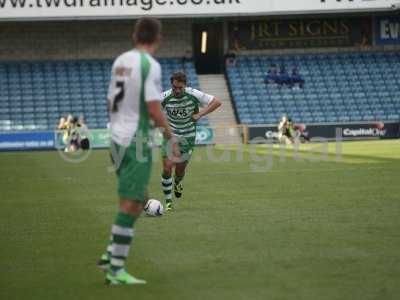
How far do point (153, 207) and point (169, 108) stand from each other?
242 centimetres

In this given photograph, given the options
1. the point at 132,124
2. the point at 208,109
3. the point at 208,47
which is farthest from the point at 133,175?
the point at 208,47

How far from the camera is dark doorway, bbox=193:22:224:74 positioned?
5325 centimetres

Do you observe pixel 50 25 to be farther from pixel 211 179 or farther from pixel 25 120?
pixel 211 179

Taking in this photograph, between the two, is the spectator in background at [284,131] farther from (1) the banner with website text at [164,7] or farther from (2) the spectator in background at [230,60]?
(2) the spectator in background at [230,60]

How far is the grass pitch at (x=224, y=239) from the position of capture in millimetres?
8180

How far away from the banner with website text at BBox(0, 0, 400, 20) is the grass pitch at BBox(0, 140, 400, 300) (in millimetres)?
25414

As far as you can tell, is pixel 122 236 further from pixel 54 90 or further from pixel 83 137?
pixel 54 90

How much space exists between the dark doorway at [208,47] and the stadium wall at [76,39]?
608 mm

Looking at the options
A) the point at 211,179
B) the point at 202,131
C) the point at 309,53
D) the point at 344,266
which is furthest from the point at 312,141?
the point at 344,266

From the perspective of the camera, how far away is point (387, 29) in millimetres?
54281

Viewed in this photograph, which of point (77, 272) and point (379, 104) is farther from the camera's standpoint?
point (379, 104)

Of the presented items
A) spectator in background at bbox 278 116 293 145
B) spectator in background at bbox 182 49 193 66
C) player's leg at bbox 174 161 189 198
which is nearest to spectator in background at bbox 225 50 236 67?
spectator in background at bbox 182 49 193 66

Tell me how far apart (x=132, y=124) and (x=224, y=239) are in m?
3.33

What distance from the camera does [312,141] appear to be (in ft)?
150
